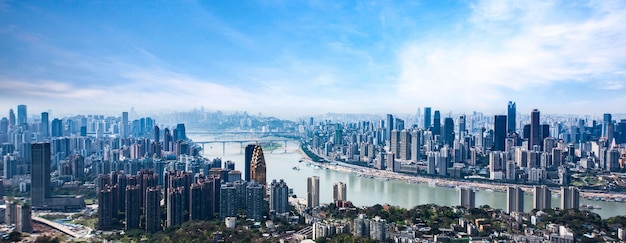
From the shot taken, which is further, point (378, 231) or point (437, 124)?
point (437, 124)

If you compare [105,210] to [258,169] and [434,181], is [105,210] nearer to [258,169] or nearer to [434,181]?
[258,169]

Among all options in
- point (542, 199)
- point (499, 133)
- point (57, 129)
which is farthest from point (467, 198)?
point (57, 129)

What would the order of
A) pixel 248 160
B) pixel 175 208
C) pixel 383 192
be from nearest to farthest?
pixel 175 208
pixel 248 160
pixel 383 192

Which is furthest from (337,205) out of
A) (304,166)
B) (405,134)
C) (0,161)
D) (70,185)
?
(405,134)

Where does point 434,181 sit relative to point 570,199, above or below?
below

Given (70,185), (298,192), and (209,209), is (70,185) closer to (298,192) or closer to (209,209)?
(209,209)

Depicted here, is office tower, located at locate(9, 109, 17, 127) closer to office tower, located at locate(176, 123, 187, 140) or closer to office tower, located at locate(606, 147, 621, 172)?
office tower, located at locate(176, 123, 187, 140)

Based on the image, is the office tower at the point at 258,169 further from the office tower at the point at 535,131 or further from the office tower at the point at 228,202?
the office tower at the point at 535,131

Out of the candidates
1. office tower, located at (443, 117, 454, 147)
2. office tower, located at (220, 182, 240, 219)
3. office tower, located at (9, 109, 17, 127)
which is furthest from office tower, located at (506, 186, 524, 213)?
office tower, located at (443, 117, 454, 147)
